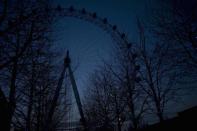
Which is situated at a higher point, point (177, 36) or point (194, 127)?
point (177, 36)

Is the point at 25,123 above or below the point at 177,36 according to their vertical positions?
below

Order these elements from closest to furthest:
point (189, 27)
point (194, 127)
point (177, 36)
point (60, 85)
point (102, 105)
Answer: point (194, 127) < point (189, 27) < point (177, 36) < point (60, 85) < point (102, 105)

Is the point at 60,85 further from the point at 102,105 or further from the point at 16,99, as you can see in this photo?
the point at 102,105

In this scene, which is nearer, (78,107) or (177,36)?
(177,36)

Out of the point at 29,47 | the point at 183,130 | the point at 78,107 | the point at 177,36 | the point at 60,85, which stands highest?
the point at 177,36

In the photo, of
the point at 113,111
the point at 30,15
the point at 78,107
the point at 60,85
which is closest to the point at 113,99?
the point at 113,111

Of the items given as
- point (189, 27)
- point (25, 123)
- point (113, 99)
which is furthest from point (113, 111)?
point (189, 27)

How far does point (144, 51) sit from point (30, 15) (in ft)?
39.9

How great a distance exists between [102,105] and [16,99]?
16742mm

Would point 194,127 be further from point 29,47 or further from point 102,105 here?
point 102,105

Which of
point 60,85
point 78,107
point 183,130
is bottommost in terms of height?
point 183,130

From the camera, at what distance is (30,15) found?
352 inches

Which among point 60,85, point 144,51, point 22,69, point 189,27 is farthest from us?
point 144,51

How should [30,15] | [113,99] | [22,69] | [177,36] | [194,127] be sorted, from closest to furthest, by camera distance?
1. [194,127]
2. [30,15]
3. [22,69]
4. [177,36]
5. [113,99]
